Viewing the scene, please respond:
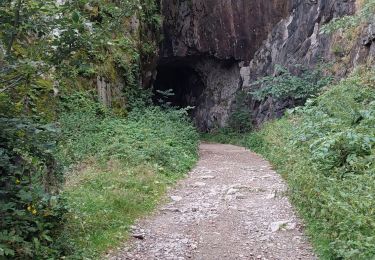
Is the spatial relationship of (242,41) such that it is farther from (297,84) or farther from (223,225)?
(223,225)

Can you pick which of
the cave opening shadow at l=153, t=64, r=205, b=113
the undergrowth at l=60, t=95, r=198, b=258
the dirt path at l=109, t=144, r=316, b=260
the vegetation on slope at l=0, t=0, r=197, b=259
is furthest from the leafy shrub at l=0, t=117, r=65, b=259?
the cave opening shadow at l=153, t=64, r=205, b=113

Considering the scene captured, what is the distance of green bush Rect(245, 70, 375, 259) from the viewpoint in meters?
3.91

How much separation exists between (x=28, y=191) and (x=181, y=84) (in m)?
25.7

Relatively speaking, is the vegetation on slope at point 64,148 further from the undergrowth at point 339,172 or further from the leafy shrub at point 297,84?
the leafy shrub at point 297,84

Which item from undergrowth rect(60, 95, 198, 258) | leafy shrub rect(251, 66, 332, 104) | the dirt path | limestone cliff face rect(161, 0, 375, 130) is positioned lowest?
the dirt path

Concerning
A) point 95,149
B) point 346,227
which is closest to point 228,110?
point 95,149

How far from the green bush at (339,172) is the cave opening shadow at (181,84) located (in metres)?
16.7

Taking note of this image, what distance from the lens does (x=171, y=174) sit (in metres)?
8.41

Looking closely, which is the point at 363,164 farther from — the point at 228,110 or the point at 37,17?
the point at 228,110

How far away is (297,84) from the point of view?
15742 millimetres

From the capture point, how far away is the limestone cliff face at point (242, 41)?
16.6m

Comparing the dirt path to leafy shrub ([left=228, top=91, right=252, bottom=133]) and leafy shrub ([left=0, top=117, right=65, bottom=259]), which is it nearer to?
leafy shrub ([left=0, top=117, right=65, bottom=259])

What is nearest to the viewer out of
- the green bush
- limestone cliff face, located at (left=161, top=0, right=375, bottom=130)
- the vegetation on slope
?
the vegetation on slope

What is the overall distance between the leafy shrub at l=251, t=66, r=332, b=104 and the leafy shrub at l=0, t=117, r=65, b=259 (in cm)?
1249
